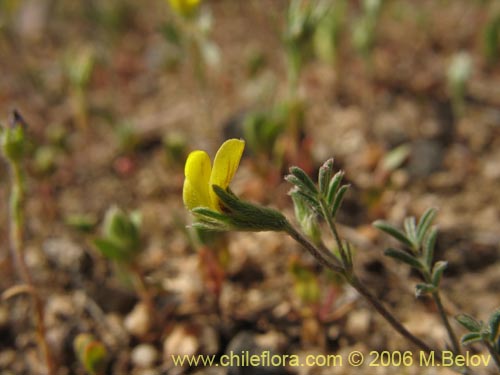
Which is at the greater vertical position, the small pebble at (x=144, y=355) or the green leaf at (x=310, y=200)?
the green leaf at (x=310, y=200)

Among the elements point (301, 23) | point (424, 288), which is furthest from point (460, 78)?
point (424, 288)

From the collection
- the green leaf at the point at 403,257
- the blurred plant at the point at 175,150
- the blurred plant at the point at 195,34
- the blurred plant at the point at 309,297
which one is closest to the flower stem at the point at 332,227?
the green leaf at the point at 403,257

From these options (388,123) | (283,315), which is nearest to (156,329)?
(283,315)

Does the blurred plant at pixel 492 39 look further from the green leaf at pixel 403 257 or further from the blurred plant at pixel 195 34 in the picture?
the green leaf at pixel 403 257

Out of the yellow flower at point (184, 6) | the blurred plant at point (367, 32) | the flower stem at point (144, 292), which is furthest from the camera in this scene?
the blurred plant at point (367, 32)

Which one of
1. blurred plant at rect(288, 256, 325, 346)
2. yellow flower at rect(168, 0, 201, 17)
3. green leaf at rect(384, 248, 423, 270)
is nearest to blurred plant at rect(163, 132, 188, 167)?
yellow flower at rect(168, 0, 201, 17)

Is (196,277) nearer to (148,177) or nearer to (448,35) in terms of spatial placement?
(148,177)

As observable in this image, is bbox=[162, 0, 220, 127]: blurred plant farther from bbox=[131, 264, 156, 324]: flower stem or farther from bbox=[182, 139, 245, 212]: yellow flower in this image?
bbox=[182, 139, 245, 212]: yellow flower
